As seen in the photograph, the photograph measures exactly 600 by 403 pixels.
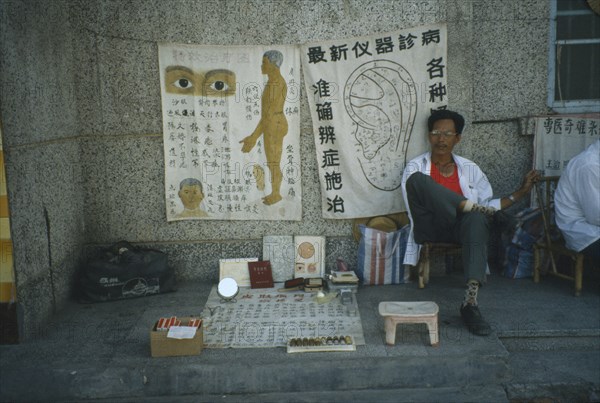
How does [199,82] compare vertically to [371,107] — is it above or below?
above

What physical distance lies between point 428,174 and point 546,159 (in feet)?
4.31

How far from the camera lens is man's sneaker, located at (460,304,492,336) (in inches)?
176

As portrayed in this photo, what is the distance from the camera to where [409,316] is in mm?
4223

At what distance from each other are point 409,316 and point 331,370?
0.68 m

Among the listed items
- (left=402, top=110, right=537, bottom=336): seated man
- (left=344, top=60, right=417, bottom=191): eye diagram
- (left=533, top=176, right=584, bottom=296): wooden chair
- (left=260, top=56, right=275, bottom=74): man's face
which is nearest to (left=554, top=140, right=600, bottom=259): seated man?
(left=533, top=176, right=584, bottom=296): wooden chair

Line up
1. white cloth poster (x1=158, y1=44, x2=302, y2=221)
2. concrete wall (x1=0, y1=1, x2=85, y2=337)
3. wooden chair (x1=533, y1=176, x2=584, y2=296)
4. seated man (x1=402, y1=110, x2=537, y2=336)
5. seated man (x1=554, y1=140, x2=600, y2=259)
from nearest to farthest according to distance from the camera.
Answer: concrete wall (x1=0, y1=1, x2=85, y2=337)
seated man (x1=402, y1=110, x2=537, y2=336)
seated man (x1=554, y1=140, x2=600, y2=259)
wooden chair (x1=533, y1=176, x2=584, y2=296)
white cloth poster (x1=158, y1=44, x2=302, y2=221)

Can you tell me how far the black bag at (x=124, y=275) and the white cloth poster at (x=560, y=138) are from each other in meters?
3.86

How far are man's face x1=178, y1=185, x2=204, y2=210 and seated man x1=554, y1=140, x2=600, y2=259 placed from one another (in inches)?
132

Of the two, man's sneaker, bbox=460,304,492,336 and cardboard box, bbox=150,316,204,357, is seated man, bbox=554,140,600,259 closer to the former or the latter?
man's sneaker, bbox=460,304,492,336

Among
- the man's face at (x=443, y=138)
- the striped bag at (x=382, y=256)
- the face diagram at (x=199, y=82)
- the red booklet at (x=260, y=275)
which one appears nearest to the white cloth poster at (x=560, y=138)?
the man's face at (x=443, y=138)

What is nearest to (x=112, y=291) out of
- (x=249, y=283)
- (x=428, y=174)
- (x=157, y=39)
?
(x=249, y=283)

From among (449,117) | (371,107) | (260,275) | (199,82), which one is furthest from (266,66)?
(260,275)

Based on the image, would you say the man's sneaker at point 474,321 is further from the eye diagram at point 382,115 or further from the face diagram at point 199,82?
the face diagram at point 199,82

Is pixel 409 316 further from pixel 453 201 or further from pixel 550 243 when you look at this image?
pixel 550 243
